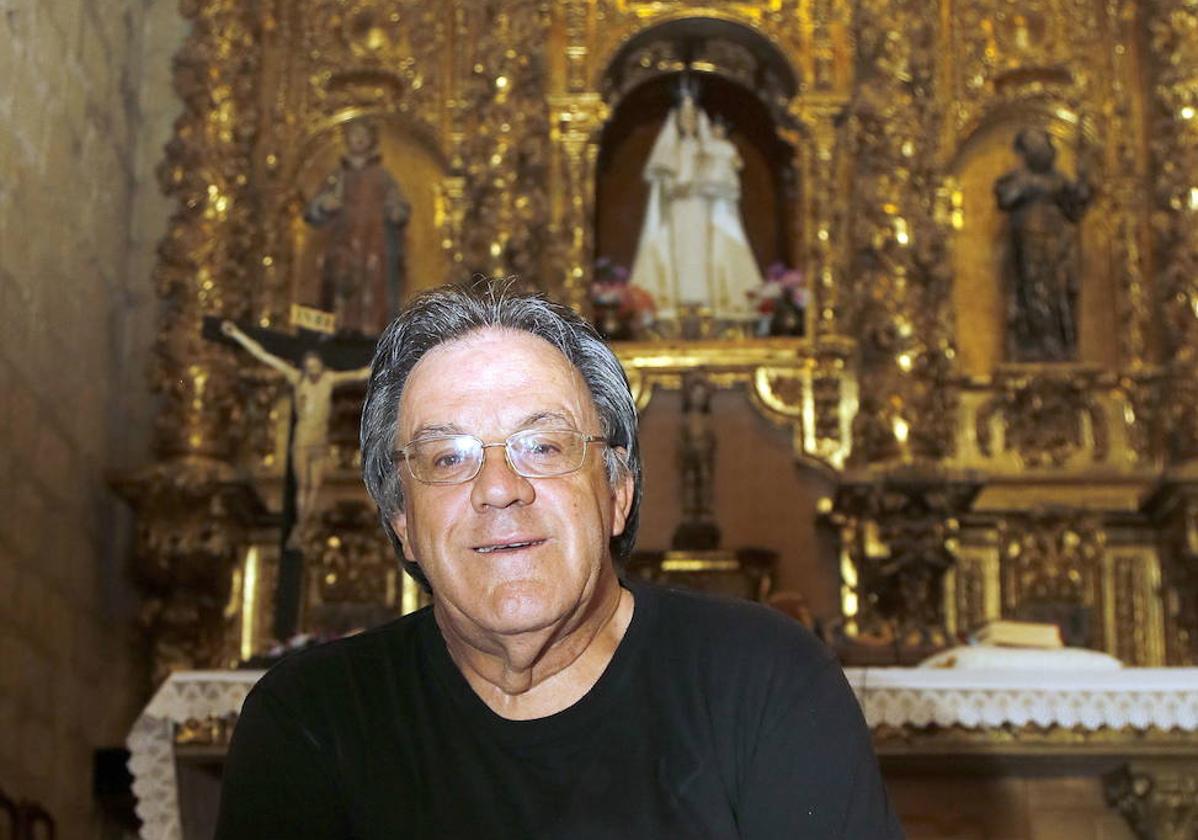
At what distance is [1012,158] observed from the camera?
907 centimetres

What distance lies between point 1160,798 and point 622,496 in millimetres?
2728

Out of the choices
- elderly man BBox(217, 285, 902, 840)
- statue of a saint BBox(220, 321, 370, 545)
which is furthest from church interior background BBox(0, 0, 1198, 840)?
elderly man BBox(217, 285, 902, 840)

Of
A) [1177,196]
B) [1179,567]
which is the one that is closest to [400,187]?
[1177,196]

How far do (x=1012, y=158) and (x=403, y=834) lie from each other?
25.1 ft

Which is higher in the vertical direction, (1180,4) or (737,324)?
(1180,4)

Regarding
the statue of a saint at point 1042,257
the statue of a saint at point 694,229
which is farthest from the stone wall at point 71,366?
the statue of a saint at point 1042,257

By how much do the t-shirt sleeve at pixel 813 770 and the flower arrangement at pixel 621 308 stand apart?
648 cm

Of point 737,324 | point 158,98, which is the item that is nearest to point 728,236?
point 737,324

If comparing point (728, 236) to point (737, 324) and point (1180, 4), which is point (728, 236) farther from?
point (1180, 4)

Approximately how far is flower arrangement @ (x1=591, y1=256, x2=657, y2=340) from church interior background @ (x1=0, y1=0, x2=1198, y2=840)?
0.03 m

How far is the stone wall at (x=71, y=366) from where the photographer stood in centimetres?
716

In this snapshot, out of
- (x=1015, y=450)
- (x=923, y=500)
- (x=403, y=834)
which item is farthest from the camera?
(x=1015, y=450)

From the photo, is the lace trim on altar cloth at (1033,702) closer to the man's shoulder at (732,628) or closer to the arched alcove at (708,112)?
the man's shoulder at (732,628)

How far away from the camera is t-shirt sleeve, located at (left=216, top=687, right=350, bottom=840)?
6.75 feet
